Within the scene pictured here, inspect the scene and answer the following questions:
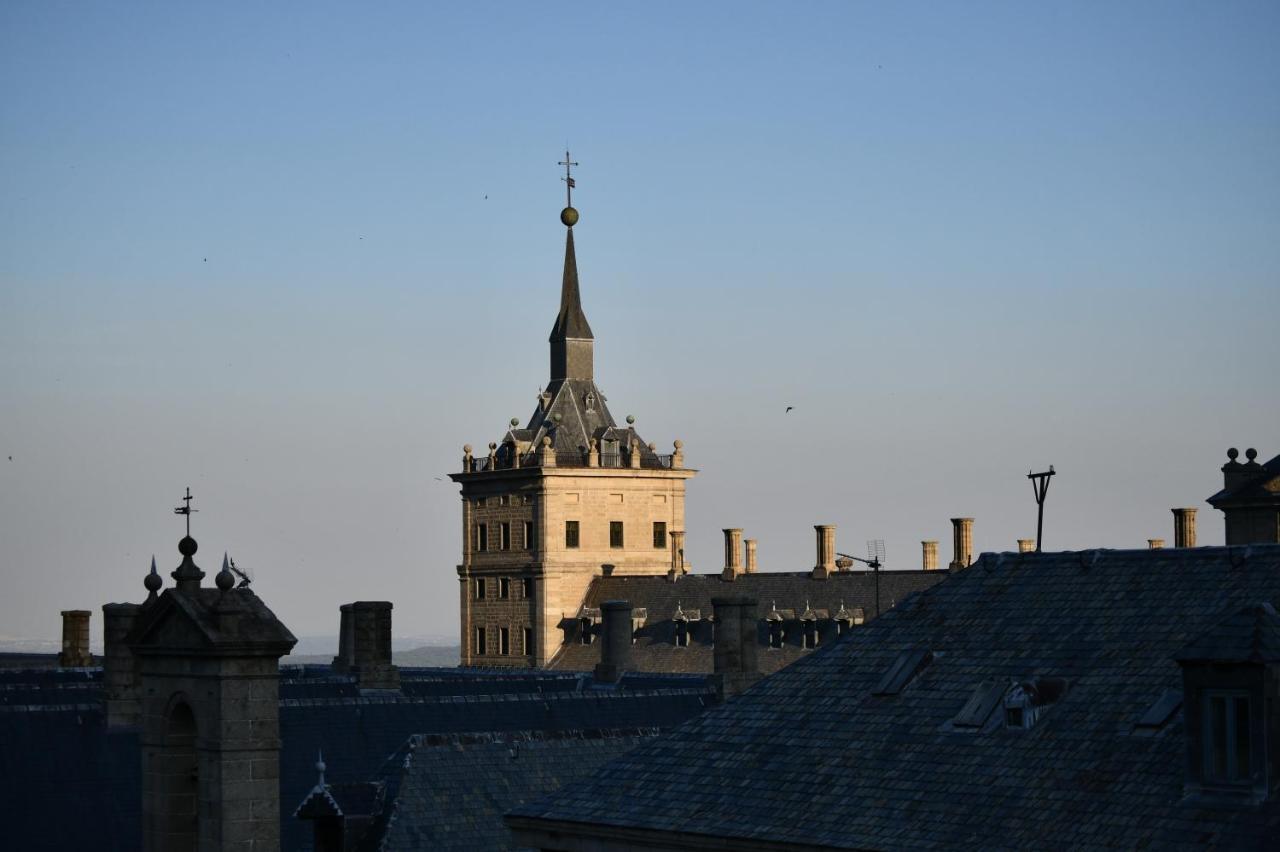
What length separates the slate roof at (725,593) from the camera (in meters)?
116

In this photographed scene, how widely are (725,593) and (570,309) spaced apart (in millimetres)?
31746

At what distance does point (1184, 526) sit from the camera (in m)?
106

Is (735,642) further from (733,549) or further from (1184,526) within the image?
(733,549)

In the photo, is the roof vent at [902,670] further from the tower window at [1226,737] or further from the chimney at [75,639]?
the chimney at [75,639]

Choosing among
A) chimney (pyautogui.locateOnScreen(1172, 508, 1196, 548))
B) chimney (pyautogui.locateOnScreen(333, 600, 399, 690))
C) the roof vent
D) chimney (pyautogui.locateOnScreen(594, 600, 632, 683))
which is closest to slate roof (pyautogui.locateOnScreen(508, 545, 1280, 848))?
the roof vent

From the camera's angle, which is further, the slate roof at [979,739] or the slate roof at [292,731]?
the slate roof at [292,731]

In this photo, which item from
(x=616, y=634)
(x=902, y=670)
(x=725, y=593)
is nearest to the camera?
(x=902, y=670)

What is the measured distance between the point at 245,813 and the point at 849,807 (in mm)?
7972

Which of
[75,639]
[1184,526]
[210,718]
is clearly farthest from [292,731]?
[1184,526]

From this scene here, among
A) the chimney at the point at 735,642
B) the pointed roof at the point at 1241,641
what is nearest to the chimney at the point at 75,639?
the chimney at the point at 735,642

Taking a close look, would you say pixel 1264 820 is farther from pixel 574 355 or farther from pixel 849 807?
pixel 574 355

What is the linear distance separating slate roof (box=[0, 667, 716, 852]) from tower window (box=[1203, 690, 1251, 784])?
61.9 ft

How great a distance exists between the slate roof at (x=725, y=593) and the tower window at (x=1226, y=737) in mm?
82783

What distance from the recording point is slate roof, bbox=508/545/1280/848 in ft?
101
